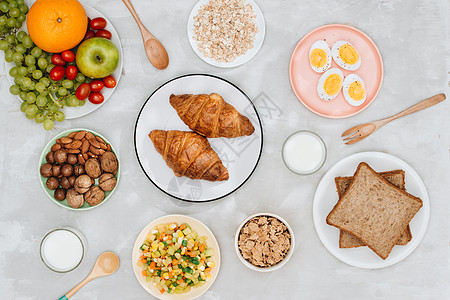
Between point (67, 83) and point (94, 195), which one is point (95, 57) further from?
point (94, 195)

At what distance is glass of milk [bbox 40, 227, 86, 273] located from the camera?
161 centimetres

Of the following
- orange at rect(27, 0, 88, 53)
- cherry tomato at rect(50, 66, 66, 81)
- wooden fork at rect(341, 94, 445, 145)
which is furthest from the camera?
wooden fork at rect(341, 94, 445, 145)

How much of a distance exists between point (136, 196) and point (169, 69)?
62 cm

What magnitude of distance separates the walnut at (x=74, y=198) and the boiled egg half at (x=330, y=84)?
3.81 feet

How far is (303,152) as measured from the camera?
1.65 m

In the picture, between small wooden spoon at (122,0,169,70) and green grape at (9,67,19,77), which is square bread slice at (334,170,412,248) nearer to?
small wooden spoon at (122,0,169,70)

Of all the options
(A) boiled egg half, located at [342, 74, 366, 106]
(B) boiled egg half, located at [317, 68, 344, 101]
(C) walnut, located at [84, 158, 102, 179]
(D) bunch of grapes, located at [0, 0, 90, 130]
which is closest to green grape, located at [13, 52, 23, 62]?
(D) bunch of grapes, located at [0, 0, 90, 130]

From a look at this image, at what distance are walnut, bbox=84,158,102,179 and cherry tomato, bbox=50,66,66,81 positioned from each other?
37cm

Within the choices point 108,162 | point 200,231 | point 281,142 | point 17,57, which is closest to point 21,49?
point 17,57

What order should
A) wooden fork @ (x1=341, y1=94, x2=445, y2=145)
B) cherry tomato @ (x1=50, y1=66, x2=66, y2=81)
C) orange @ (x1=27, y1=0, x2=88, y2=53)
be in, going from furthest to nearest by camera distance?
wooden fork @ (x1=341, y1=94, x2=445, y2=145)
cherry tomato @ (x1=50, y1=66, x2=66, y2=81)
orange @ (x1=27, y1=0, x2=88, y2=53)

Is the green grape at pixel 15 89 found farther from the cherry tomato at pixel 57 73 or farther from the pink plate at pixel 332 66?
the pink plate at pixel 332 66

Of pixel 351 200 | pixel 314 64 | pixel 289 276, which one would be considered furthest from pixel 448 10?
pixel 289 276

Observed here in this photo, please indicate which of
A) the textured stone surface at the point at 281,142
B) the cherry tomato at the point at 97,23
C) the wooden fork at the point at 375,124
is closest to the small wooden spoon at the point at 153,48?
the textured stone surface at the point at 281,142

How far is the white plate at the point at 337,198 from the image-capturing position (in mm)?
1605
